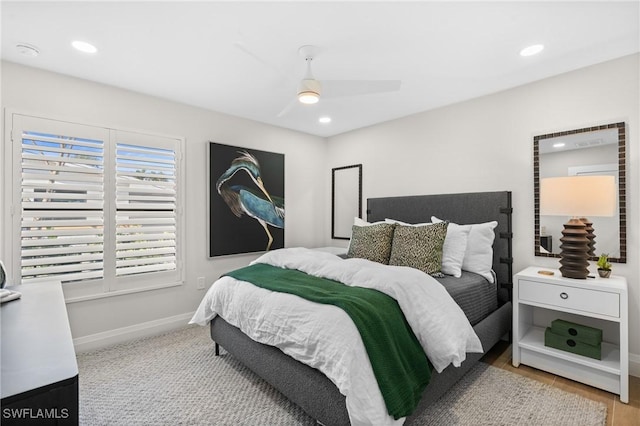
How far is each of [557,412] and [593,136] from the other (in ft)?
6.74

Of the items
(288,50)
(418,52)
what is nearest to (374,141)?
(418,52)

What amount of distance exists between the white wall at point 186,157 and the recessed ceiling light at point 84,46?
0.64 meters

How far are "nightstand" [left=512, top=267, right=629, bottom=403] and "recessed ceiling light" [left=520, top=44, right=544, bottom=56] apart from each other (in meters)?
1.67

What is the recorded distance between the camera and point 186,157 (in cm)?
341

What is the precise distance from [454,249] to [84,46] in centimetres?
325

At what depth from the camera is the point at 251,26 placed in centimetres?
200

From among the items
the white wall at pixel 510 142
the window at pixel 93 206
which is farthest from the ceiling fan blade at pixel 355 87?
the window at pixel 93 206

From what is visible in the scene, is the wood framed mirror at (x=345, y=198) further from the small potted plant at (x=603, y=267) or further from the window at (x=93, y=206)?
the small potted plant at (x=603, y=267)

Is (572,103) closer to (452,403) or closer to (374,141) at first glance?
(374,141)

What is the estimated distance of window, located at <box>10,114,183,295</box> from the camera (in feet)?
8.30

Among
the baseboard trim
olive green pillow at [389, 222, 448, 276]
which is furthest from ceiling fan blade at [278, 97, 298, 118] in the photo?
the baseboard trim

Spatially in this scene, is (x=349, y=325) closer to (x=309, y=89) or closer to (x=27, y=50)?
(x=309, y=89)

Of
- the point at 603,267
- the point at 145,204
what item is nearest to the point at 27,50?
the point at 145,204

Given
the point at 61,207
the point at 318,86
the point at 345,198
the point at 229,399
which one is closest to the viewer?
the point at 229,399
